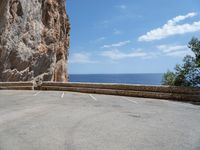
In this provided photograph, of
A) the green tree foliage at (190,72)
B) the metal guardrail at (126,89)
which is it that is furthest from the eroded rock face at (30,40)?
the green tree foliage at (190,72)

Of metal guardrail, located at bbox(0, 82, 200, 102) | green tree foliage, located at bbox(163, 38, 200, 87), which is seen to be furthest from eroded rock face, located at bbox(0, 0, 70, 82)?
green tree foliage, located at bbox(163, 38, 200, 87)

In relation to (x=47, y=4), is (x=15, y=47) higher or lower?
lower

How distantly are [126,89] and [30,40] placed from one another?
762 inches

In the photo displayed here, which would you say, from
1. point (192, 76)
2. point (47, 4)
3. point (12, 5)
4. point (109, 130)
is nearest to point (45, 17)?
point (47, 4)

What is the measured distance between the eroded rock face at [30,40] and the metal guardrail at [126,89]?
7865 mm

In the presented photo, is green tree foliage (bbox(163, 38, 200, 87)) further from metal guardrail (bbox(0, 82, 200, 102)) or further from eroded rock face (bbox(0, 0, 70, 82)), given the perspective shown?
eroded rock face (bbox(0, 0, 70, 82))

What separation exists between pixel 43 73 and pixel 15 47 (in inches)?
292

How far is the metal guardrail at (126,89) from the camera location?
16.1m

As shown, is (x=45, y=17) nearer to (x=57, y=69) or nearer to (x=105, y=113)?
(x=57, y=69)

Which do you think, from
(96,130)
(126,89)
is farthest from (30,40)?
(96,130)

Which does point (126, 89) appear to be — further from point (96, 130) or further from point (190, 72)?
point (96, 130)

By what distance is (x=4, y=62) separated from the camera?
2844 centimetres

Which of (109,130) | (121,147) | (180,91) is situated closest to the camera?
(121,147)

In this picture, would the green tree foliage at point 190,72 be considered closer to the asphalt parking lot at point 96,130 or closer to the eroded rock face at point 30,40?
the asphalt parking lot at point 96,130
